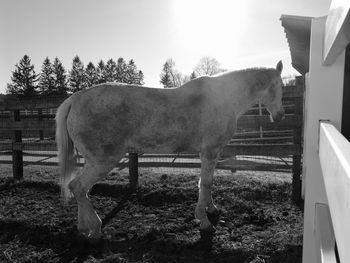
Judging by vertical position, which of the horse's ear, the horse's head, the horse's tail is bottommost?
the horse's tail

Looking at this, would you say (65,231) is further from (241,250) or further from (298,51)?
(298,51)

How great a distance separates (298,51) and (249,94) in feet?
8.79

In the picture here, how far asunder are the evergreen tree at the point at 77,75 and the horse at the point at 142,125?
5671cm

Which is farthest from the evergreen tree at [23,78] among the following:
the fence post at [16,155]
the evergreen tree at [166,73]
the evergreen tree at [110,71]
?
the fence post at [16,155]

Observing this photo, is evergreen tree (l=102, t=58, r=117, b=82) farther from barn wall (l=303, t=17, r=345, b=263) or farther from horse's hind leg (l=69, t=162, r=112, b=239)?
barn wall (l=303, t=17, r=345, b=263)

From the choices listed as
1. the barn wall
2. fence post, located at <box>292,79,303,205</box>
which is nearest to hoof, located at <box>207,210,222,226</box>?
fence post, located at <box>292,79,303,205</box>

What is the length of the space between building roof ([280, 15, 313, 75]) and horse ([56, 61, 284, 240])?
34.4 inches

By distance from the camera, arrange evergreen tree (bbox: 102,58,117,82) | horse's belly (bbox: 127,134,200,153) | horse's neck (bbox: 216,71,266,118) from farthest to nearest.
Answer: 1. evergreen tree (bbox: 102,58,117,82)
2. horse's neck (bbox: 216,71,266,118)
3. horse's belly (bbox: 127,134,200,153)

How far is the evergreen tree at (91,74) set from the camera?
60.2 m

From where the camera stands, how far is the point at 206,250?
138 inches

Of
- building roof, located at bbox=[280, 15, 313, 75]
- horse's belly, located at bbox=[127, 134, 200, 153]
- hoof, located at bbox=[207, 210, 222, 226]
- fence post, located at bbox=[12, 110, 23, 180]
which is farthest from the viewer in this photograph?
fence post, located at bbox=[12, 110, 23, 180]

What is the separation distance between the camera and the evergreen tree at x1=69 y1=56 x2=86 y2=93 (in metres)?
58.6

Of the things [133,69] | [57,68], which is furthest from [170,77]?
[57,68]

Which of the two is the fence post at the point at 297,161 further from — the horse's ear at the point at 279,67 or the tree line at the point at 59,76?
the tree line at the point at 59,76
